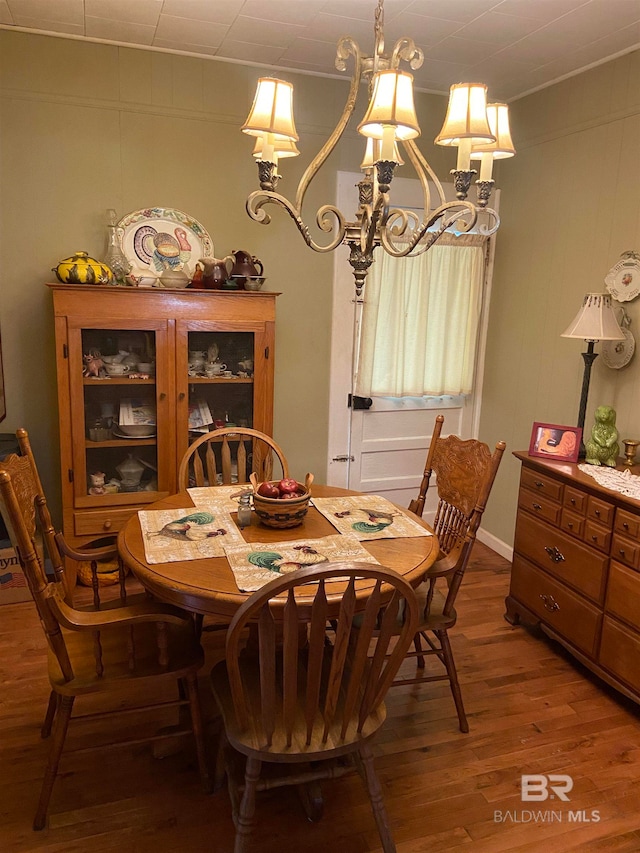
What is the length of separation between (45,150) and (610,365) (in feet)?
9.30

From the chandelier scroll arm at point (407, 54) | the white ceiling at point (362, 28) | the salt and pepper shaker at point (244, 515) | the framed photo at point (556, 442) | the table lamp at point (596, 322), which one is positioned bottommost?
the salt and pepper shaker at point (244, 515)

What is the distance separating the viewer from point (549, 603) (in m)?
2.74

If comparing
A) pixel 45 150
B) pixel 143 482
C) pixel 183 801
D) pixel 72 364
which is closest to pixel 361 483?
pixel 143 482

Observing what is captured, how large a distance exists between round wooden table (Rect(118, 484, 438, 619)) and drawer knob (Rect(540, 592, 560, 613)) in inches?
35.7

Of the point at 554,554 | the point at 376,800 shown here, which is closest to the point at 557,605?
the point at 554,554

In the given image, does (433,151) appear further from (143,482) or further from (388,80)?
(143,482)

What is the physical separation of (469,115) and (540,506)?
1746mm

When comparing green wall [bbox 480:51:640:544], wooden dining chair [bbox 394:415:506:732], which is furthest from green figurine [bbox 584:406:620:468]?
wooden dining chair [bbox 394:415:506:732]

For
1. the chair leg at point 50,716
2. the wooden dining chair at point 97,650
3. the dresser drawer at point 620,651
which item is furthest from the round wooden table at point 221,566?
the dresser drawer at point 620,651

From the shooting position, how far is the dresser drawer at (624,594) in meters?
2.28

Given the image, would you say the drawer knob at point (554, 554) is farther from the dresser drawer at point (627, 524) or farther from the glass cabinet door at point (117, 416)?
the glass cabinet door at point (117, 416)

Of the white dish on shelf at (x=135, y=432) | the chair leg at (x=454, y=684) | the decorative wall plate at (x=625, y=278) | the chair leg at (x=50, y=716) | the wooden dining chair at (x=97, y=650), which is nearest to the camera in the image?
the wooden dining chair at (x=97, y=650)

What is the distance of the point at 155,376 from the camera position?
9.86 ft

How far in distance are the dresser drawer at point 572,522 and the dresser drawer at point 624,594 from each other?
19 cm
